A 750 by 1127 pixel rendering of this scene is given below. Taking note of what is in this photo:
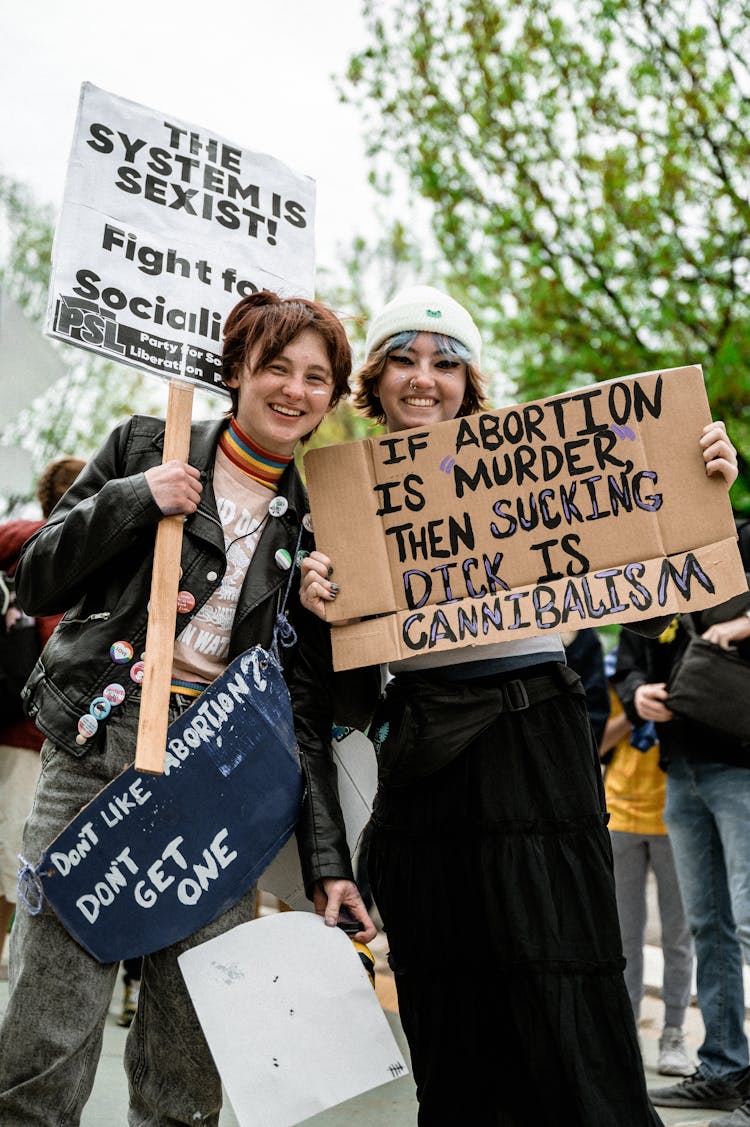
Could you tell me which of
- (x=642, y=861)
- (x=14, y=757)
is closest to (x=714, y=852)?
(x=642, y=861)

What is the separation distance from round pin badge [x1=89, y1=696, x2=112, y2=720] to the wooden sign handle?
0.09m

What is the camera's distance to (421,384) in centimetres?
252

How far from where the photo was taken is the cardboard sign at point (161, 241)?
2328 millimetres

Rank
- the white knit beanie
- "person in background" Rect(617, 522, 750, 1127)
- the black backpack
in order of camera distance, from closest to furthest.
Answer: the white knit beanie < "person in background" Rect(617, 522, 750, 1127) < the black backpack

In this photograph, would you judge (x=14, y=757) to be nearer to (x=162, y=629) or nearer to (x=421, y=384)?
(x=162, y=629)

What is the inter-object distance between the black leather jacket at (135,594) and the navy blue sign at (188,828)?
0.10m

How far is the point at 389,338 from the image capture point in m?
2.61

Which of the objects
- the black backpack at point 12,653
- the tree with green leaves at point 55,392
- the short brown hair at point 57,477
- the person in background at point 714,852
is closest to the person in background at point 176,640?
the person in background at point 714,852

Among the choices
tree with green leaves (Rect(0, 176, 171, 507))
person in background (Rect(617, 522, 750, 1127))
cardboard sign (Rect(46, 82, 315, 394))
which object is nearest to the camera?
cardboard sign (Rect(46, 82, 315, 394))

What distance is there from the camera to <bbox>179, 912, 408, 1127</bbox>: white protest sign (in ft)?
6.92

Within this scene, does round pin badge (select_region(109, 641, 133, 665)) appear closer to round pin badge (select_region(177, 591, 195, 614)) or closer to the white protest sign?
round pin badge (select_region(177, 591, 195, 614))

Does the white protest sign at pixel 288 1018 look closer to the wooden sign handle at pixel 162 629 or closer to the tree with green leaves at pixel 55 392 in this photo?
the wooden sign handle at pixel 162 629

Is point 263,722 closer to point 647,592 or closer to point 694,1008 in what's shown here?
point 647,592

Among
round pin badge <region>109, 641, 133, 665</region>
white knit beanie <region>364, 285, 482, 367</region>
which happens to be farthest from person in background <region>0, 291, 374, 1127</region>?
white knit beanie <region>364, 285, 482, 367</region>
